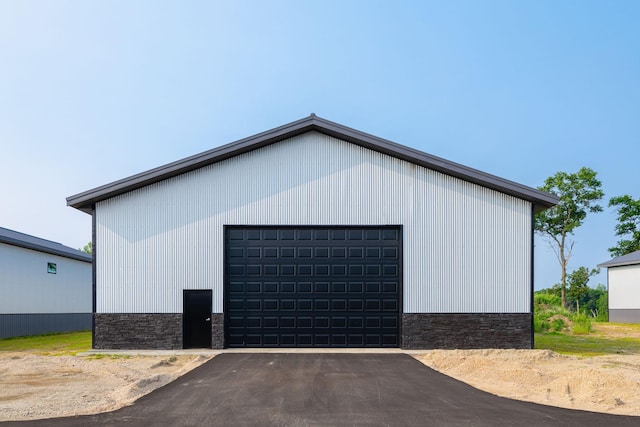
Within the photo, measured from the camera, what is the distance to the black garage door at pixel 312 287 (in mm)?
19344

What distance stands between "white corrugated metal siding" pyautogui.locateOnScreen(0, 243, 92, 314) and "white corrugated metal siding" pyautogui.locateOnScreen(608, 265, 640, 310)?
39.9 m

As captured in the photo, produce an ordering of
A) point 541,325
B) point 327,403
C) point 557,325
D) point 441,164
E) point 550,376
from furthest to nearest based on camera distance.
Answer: point 541,325
point 557,325
point 441,164
point 550,376
point 327,403

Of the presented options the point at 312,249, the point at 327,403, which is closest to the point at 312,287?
the point at 312,249

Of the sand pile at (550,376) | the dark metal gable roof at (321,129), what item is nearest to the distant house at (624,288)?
the sand pile at (550,376)

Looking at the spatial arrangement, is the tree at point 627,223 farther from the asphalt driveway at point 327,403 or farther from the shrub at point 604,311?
the asphalt driveway at point 327,403

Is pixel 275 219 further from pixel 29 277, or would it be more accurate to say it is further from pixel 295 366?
pixel 29 277

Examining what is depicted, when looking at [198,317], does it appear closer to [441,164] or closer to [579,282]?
[441,164]

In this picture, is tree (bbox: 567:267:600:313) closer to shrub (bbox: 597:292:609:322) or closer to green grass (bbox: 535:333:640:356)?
shrub (bbox: 597:292:609:322)

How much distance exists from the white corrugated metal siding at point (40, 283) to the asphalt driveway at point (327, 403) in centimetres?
1700

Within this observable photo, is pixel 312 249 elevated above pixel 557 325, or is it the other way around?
pixel 312 249

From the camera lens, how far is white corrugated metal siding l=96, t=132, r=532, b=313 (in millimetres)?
19297

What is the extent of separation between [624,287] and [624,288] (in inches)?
3.2

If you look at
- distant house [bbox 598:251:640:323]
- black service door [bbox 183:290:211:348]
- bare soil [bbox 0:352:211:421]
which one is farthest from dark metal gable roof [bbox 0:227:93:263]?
distant house [bbox 598:251:640:323]

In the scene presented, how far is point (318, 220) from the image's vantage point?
19.5m
